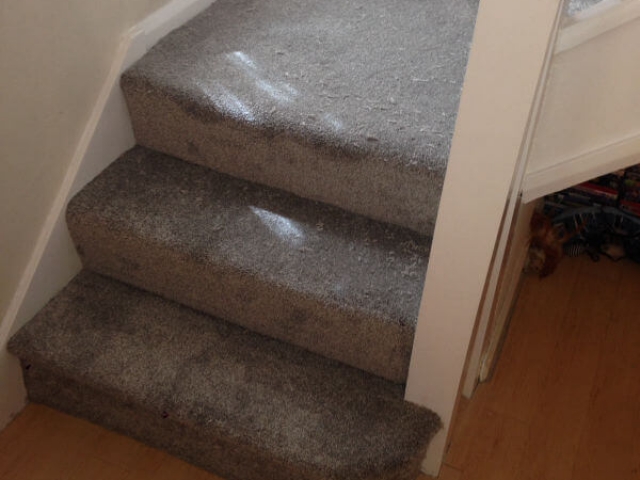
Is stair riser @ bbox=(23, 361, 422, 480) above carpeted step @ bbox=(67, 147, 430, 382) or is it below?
below

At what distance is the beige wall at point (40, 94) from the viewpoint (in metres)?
1.39

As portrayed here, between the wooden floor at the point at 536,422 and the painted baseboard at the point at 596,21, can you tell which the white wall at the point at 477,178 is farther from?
Result: the wooden floor at the point at 536,422

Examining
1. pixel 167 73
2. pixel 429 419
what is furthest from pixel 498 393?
pixel 167 73

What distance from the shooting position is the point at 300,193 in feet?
5.36

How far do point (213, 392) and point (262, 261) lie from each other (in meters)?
0.28

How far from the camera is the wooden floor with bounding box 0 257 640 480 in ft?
5.19

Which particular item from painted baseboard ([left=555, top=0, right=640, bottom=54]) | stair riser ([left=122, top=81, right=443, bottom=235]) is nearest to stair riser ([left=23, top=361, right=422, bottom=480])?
stair riser ([left=122, top=81, right=443, bottom=235])

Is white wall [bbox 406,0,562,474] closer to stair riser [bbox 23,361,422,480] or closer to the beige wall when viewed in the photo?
stair riser [bbox 23,361,422,480]

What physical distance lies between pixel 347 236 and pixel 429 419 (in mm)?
409

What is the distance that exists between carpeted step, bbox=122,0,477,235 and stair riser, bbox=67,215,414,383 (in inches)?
10.0

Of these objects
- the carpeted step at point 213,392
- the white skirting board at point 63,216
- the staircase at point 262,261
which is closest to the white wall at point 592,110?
the staircase at point 262,261

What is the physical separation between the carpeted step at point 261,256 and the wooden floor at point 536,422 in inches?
13.1

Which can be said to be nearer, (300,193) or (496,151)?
(496,151)

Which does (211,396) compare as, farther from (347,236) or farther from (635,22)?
(635,22)
